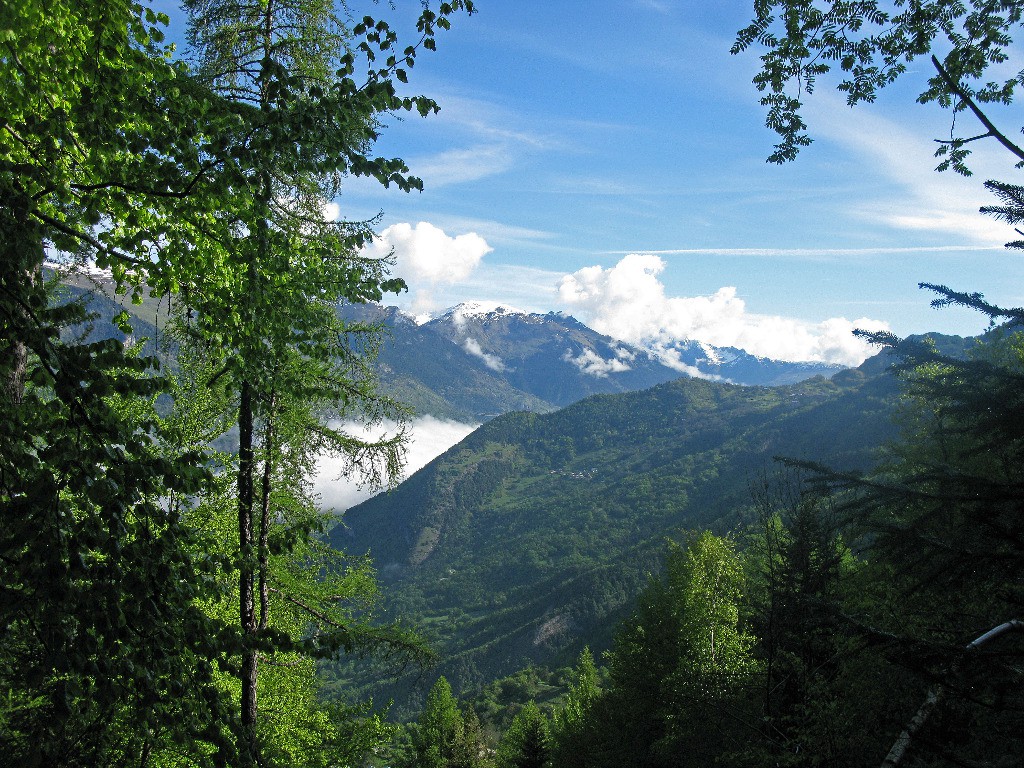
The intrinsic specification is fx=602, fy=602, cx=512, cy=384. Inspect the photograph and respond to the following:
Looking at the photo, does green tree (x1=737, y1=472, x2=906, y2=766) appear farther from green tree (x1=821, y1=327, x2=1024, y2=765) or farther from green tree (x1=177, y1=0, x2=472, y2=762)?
green tree (x1=177, y1=0, x2=472, y2=762)

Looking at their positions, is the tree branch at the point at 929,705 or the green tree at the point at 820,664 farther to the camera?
the green tree at the point at 820,664

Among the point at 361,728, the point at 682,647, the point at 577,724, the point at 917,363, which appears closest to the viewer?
the point at 917,363

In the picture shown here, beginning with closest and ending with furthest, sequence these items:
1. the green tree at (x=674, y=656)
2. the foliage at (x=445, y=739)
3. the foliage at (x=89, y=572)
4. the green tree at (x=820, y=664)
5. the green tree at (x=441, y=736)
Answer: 1. the foliage at (x=89, y=572)
2. the green tree at (x=820, y=664)
3. the green tree at (x=674, y=656)
4. the foliage at (x=445, y=739)
5. the green tree at (x=441, y=736)

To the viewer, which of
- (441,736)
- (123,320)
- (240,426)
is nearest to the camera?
(123,320)

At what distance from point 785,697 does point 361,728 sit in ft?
39.0

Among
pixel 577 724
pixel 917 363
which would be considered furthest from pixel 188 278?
pixel 577 724

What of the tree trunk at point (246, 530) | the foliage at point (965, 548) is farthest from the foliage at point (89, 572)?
the tree trunk at point (246, 530)

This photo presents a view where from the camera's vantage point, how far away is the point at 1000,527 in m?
5.68

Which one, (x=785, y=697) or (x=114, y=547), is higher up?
(x=114, y=547)

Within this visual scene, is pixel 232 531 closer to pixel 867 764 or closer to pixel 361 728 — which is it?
pixel 361 728

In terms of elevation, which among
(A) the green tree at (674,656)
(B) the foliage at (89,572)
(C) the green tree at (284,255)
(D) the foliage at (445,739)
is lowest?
(D) the foliage at (445,739)

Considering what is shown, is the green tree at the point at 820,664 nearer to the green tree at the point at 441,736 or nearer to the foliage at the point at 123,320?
the foliage at the point at 123,320

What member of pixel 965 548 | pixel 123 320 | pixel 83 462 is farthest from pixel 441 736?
pixel 83 462

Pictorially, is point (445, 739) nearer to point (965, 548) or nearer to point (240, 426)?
point (240, 426)
